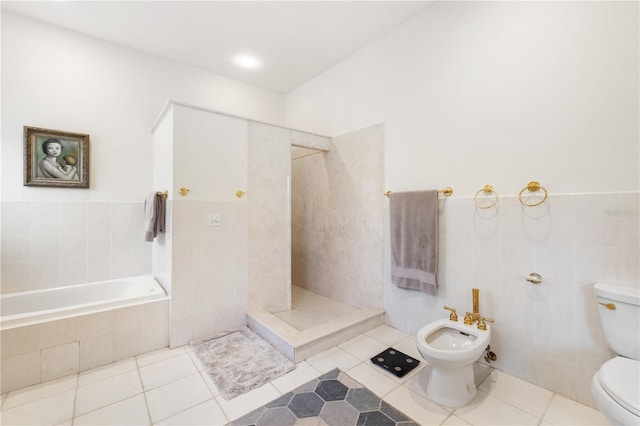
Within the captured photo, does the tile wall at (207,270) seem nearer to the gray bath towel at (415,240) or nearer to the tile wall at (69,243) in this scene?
the tile wall at (69,243)

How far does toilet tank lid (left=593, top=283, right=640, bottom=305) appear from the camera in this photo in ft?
4.43

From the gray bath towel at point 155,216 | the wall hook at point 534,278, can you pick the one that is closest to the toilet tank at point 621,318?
the wall hook at point 534,278

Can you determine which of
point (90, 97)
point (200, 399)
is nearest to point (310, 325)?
point (200, 399)

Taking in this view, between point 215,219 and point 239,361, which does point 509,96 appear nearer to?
point 215,219

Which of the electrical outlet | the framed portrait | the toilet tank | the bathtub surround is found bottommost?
the bathtub surround

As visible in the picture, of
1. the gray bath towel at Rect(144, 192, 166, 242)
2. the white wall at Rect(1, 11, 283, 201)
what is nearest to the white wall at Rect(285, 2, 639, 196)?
the gray bath towel at Rect(144, 192, 166, 242)

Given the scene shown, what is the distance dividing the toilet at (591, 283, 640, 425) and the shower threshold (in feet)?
4.98

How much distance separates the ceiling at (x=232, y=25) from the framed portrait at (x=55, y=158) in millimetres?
1018

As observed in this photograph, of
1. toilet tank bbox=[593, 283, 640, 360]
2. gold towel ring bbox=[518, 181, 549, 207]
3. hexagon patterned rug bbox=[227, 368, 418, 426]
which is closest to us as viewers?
toilet tank bbox=[593, 283, 640, 360]

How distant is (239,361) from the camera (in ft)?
6.61

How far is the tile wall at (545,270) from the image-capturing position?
1.50m

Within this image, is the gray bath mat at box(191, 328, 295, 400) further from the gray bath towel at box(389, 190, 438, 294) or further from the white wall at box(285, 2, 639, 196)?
the white wall at box(285, 2, 639, 196)

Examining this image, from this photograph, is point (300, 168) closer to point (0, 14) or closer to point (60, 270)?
point (60, 270)

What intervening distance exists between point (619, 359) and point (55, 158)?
413 cm
